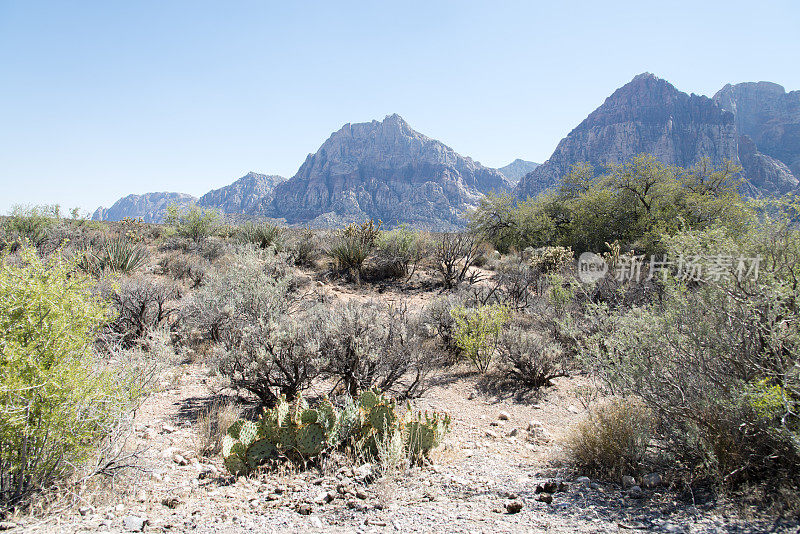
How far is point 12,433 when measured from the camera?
2236mm

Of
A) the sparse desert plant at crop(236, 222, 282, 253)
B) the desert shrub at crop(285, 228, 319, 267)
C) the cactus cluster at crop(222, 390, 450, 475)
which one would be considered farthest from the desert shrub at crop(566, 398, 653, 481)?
the sparse desert plant at crop(236, 222, 282, 253)

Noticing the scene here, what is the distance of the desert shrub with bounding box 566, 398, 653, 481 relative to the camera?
2807 mm

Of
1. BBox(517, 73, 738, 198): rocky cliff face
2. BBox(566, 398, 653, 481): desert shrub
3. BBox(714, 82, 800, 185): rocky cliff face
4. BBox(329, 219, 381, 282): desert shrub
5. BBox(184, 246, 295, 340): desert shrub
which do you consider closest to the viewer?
BBox(566, 398, 653, 481): desert shrub

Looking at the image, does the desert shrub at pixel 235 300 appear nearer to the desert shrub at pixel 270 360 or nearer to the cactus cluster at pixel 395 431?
the desert shrub at pixel 270 360

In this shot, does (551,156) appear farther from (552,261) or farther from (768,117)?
(552,261)

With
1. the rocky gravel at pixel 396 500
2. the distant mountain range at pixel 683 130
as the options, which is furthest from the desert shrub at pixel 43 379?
the distant mountain range at pixel 683 130

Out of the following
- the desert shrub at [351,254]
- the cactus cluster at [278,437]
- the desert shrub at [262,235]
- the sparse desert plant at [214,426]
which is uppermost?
the desert shrub at [262,235]

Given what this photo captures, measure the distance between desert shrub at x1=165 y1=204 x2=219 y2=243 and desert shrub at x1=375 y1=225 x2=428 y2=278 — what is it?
731cm

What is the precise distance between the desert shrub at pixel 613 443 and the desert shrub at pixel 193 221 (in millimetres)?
14774

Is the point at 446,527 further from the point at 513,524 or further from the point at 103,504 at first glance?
the point at 103,504

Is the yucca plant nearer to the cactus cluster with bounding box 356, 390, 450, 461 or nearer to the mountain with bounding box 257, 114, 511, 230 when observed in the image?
the cactus cluster with bounding box 356, 390, 450, 461

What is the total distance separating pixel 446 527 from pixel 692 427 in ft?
5.83

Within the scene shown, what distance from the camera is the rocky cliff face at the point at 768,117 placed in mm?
99938

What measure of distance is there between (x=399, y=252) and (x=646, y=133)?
124m
